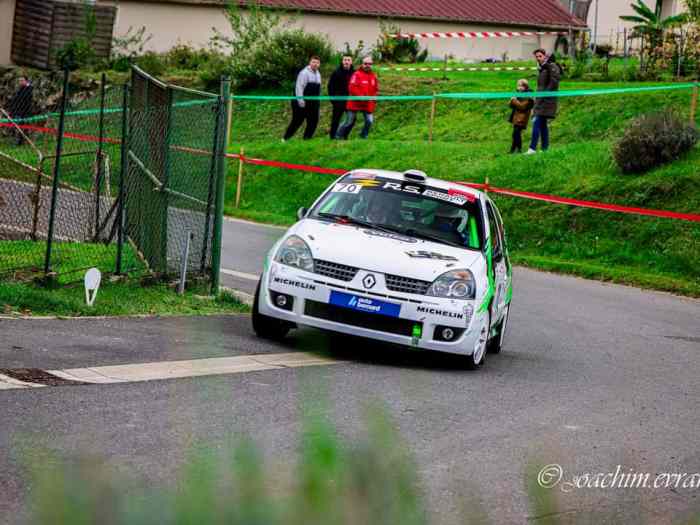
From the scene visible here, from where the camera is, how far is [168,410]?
7.04 m

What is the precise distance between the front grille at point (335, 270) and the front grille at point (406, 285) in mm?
272

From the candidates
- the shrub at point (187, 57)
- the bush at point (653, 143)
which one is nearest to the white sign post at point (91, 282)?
the bush at point (653, 143)

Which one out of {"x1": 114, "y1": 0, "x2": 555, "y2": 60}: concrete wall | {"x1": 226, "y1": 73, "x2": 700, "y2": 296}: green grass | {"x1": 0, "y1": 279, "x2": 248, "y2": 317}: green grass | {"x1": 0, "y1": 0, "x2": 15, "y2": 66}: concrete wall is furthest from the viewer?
{"x1": 114, "y1": 0, "x2": 555, "y2": 60}: concrete wall

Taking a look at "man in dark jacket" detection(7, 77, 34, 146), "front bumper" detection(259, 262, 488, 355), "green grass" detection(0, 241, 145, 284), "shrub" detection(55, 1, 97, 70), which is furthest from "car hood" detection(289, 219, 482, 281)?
"shrub" detection(55, 1, 97, 70)

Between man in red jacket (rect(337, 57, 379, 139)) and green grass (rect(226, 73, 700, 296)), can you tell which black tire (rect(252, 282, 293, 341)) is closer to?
green grass (rect(226, 73, 700, 296))

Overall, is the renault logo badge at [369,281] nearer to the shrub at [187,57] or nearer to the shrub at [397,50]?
the shrub at [187,57]

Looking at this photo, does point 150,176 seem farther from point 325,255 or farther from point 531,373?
point 531,373

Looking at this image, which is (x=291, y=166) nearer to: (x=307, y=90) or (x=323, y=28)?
(x=307, y=90)

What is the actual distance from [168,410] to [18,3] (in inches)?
1610

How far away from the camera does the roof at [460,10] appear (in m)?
48.9

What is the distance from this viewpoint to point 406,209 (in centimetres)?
1114

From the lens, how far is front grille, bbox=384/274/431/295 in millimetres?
9812

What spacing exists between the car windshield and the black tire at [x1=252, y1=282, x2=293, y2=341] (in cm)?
105

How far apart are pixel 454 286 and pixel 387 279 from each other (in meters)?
0.56
